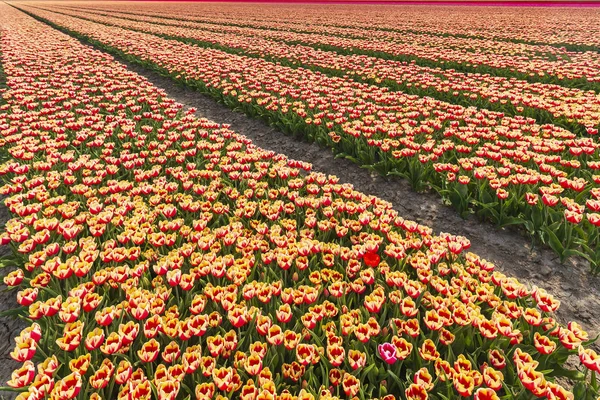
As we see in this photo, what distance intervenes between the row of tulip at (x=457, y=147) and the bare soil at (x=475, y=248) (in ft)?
0.60

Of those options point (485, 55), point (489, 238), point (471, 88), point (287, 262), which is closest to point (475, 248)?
point (489, 238)

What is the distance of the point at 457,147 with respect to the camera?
18.8 feet

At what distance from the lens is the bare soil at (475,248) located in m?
3.53

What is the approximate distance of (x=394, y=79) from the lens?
38.4ft

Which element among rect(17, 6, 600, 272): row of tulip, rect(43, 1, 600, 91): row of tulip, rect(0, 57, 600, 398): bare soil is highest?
rect(43, 1, 600, 91): row of tulip

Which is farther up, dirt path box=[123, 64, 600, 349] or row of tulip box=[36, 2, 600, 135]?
row of tulip box=[36, 2, 600, 135]

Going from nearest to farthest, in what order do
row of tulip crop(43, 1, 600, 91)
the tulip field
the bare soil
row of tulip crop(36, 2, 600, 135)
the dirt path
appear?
the tulip field → the bare soil → the dirt path → row of tulip crop(36, 2, 600, 135) → row of tulip crop(43, 1, 600, 91)

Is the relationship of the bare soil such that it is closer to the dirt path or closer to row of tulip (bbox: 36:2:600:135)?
the dirt path

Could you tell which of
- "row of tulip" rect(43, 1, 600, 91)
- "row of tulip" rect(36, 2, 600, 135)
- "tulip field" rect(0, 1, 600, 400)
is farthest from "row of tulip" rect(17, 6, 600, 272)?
"row of tulip" rect(43, 1, 600, 91)

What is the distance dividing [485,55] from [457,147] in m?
12.0

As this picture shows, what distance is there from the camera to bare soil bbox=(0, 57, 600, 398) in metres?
3.53

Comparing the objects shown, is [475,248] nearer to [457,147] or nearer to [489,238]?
[489,238]

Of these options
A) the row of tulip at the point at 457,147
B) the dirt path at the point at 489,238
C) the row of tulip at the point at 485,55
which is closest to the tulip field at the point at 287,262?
the row of tulip at the point at 457,147

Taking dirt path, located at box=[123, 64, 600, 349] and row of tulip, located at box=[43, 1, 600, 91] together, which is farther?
row of tulip, located at box=[43, 1, 600, 91]
